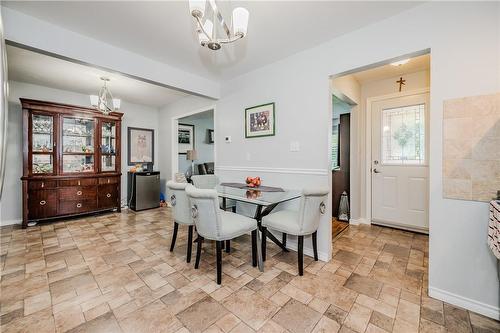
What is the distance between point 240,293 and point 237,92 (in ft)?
9.02

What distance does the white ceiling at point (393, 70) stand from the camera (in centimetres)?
281

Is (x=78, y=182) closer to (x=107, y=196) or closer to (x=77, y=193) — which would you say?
(x=77, y=193)

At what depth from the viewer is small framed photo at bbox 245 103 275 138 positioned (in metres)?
2.89

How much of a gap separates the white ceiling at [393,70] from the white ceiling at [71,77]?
3.44m

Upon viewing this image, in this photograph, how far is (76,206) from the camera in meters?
3.84

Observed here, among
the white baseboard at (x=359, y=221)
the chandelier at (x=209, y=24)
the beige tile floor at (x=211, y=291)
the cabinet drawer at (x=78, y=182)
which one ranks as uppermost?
the chandelier at (x=209, y=24)

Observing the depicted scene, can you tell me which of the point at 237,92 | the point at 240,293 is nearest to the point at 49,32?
the point at 237,92

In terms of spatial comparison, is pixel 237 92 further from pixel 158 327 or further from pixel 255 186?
pixel 158 327

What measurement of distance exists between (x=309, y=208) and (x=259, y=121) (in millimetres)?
1524

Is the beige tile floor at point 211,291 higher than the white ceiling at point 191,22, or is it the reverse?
the white ceiling at point 191,22

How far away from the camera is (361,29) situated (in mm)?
2090

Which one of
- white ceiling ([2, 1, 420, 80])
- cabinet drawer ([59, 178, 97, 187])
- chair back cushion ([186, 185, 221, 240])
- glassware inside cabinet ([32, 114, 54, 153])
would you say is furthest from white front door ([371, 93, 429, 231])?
glassware inside cabinet ([32, 114, 54, 153])

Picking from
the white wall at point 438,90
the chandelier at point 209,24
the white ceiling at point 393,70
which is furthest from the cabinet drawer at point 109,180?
the white ceiling at point 393,70

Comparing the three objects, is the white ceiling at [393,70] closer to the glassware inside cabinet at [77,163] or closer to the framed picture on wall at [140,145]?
the framed picture on wall at [140,145]
